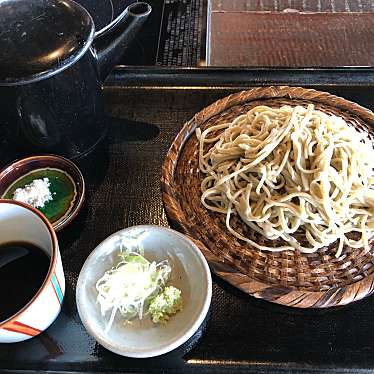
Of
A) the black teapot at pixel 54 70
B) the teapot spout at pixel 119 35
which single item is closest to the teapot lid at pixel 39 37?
the black teapot at pixel 54 70

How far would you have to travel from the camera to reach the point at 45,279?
0.97m

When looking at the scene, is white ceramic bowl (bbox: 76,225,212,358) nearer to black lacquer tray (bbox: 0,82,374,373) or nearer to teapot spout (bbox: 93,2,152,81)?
black lacquer tray (bbox: 0,82,374,373)

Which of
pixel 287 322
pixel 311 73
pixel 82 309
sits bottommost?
pixel 287 322

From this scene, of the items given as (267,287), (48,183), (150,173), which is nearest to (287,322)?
(267,287)

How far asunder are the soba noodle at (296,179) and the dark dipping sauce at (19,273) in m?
0.44

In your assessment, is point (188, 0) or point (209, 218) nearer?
point (209, 218)

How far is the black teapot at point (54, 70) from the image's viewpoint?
3.59 ft

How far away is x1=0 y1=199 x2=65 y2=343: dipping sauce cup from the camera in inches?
37.0

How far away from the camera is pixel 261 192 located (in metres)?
1.22

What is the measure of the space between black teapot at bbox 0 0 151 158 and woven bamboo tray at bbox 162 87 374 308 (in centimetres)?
28

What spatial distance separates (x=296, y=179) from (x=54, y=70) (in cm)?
66

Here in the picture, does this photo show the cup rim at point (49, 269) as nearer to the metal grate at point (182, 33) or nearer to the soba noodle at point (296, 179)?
the soba noodle at point (296, 179)

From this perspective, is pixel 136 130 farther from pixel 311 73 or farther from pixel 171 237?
pixel 311 73

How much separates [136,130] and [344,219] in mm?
694
